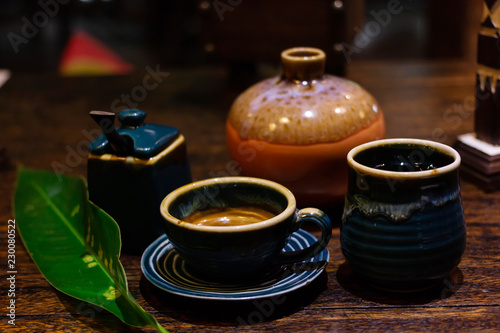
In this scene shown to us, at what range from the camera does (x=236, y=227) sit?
66cm

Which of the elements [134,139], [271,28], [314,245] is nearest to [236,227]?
[314,245]

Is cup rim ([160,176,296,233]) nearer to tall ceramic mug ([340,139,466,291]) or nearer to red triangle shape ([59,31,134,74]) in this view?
tall ceramic mug ([340,139,466,291])

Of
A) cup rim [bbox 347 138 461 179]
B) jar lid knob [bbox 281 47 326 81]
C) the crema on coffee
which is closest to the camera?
cup rim [bbox 347 138 461 179]

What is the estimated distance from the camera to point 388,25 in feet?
15.4

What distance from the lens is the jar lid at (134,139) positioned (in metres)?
0.81

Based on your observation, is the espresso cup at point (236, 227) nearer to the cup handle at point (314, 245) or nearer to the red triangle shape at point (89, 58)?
the cup handle at point (314, 245)

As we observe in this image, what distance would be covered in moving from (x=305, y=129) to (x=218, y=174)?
10.7 inches

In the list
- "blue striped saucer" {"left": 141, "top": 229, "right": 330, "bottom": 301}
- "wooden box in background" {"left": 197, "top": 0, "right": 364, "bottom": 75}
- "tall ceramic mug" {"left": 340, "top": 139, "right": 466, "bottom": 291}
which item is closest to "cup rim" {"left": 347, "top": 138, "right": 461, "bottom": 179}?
"tall ceramic mug" {"left": 340, "top": 139, "right": 466, "bottom": 291}

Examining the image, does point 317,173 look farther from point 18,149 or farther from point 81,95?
point 81,95

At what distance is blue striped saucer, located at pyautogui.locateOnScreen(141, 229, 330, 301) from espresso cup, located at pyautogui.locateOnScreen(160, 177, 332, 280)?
0.01 metres

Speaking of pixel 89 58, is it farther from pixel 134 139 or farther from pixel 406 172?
pixel 406 172

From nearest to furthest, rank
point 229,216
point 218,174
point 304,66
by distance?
point 229,216
point 304,66
point 218,174

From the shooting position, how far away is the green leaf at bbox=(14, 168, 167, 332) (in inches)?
27.1

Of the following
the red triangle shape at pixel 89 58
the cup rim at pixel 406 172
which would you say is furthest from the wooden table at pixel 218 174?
the red triangle shape at pixel 89 58
